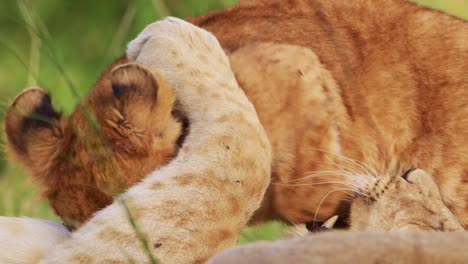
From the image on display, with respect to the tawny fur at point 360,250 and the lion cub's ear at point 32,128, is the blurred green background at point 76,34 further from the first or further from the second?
the tawny fur at point 360,250

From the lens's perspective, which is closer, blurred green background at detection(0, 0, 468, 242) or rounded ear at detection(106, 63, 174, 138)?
rounded ear at detection(106, 63, 174, 138)

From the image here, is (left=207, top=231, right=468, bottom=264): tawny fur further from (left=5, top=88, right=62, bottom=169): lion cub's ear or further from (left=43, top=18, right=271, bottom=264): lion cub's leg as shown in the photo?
(left=5, top=88, right=62, bottom=169): lion cub's ear

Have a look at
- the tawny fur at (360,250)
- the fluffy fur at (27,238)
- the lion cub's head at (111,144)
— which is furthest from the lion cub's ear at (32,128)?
the tawny fur at (360,250)

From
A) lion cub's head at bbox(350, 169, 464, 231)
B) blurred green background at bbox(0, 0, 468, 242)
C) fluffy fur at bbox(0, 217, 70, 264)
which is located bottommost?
A: blurred green background at bbox(0, 0, 468, 242)

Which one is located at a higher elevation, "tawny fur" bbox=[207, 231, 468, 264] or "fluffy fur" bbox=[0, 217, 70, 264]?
"tawny fur" bbox=[207, 231, 468, 264]

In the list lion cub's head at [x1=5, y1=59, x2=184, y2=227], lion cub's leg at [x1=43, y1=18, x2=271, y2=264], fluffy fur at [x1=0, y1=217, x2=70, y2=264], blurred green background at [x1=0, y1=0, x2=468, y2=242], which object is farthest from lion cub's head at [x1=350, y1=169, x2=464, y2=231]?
blurred green background at [x1=0, y1=0, x2=468, y2=242]

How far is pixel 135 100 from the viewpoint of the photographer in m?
1.85

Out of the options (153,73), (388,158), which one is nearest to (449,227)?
(388,158)

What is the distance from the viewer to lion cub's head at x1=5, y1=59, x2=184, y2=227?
6.05 feet

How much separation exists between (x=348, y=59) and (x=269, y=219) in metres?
0.40

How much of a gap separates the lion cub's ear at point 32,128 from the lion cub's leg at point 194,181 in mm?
210

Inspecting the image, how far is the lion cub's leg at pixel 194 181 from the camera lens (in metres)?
1.73

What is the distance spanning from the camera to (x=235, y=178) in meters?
1.81

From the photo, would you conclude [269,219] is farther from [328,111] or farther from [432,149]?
[432,149]
